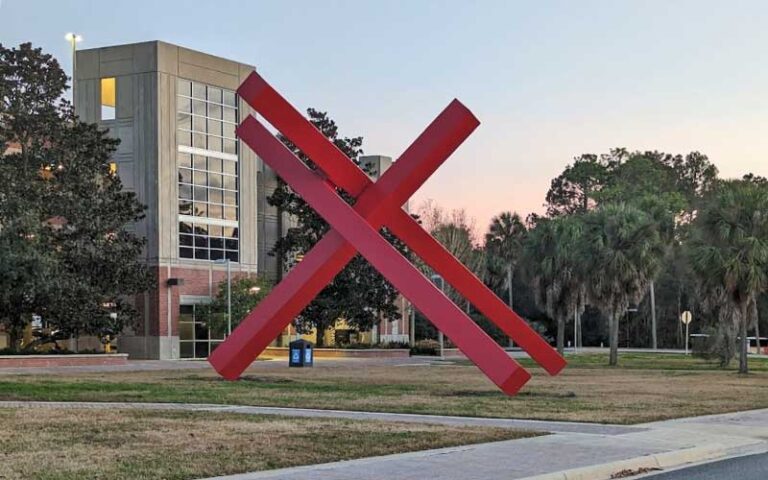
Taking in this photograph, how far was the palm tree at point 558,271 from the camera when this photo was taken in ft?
168

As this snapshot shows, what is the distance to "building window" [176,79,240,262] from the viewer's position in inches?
2212

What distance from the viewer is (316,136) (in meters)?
22.6

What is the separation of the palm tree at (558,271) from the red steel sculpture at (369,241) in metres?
26.9

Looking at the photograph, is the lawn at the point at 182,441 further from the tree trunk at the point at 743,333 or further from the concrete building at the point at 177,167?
the concrete building at the point at 177,167

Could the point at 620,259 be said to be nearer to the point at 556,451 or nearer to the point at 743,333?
the point at 743,333

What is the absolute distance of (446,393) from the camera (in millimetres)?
24422

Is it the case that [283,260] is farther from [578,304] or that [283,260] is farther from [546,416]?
[546,416]

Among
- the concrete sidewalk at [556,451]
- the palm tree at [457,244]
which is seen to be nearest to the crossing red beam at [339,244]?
the concrete sidewalk at [556,451]

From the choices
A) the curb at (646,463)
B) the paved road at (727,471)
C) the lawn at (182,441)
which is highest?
the lawn at (182,441)

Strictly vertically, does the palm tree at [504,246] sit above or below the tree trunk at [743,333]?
above

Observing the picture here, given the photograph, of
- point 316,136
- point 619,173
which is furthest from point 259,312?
point 619,173

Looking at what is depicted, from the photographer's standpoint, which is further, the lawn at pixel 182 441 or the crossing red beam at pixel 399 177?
the crossing red beam at pixel 399 177

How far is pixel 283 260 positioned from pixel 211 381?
111 ft

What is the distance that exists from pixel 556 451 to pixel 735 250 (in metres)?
25.9
